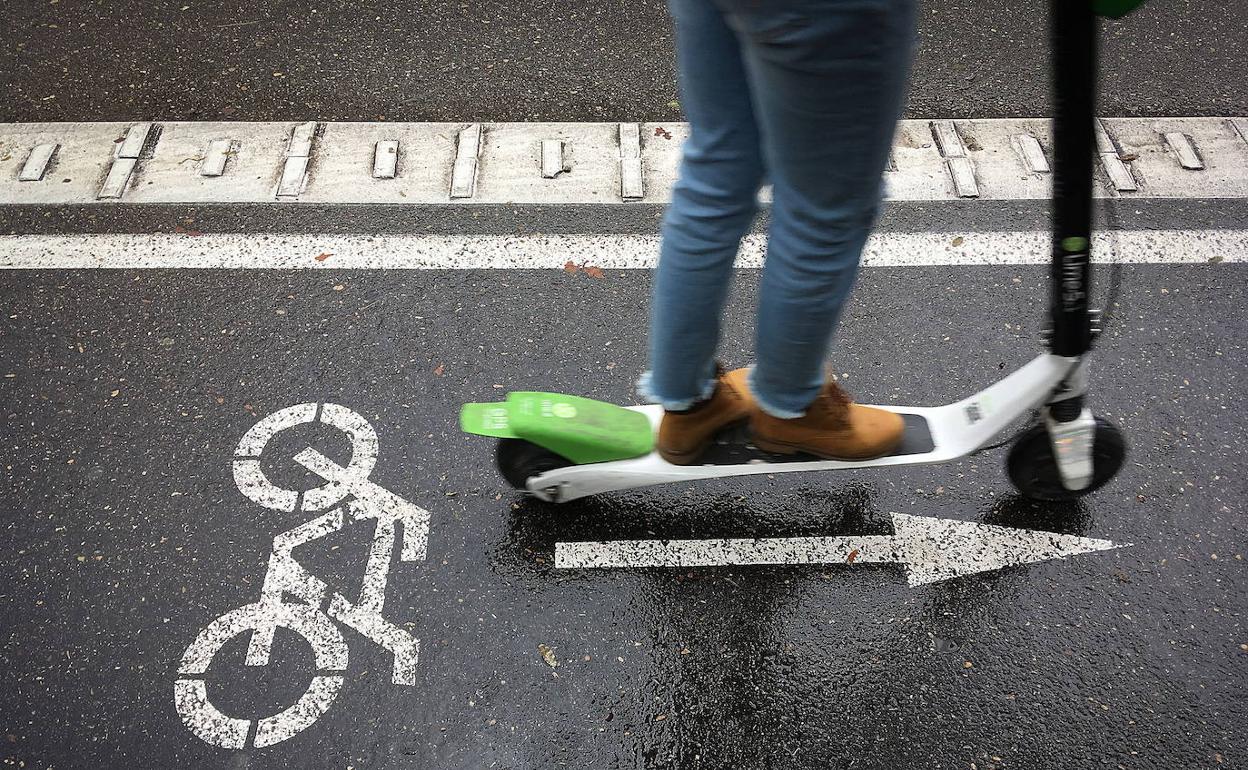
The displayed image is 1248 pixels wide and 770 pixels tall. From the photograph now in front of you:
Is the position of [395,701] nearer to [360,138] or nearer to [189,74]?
[360,138]

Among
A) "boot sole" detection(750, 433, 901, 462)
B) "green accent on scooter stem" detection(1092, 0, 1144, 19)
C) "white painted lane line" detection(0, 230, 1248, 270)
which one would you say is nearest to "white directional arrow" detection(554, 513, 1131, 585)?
"boot sole" detection(750, 433, 901, 462)

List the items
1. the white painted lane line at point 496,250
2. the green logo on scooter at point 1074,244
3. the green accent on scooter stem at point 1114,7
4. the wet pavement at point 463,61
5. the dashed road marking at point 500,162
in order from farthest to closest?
the wet pavement at point 463,61 → the dashed road marking at point 500,162 → the white painted lane line at point 496,250 → the green logo on scooter at point 1074,244 → the green accent on scooter stem at point 1114,7

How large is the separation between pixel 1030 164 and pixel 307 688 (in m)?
2.94

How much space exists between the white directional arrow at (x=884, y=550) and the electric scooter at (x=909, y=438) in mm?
133

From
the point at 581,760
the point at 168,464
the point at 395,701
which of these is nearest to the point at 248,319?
the point at 168,464

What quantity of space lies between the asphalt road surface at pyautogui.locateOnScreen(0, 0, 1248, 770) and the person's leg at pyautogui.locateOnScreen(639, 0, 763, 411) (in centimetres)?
68

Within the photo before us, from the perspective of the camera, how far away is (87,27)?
4.26 meters

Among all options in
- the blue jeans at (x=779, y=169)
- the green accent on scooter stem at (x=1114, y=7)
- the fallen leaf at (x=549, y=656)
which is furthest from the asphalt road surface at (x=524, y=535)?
the green accent on scooter stem at (x=1114, y=7)

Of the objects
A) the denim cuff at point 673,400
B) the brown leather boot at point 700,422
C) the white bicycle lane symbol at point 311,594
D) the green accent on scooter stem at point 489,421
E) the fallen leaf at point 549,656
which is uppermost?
the denim cuff at point 673,400

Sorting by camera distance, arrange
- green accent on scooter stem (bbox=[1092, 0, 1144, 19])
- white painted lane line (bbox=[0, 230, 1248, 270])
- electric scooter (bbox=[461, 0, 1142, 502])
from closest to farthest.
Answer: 1. green accent on scooter stem (bbox=[1092, 0, 1144, 19])
2. electric scooter (bbox=[461, 0, 1142, 502])
3. white painted lane line (bbox=[0, 230, 1248, 270])

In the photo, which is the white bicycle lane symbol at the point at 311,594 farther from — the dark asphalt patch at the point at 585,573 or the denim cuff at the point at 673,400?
the denim cuff at the point at 673,400

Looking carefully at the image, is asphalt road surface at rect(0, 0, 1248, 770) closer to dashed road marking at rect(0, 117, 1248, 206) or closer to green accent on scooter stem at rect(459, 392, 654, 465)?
dashed road marking at rect(0, 117, 1248, 206)

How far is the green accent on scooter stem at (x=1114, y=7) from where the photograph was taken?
1.56m

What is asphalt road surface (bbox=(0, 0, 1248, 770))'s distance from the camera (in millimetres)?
2119
